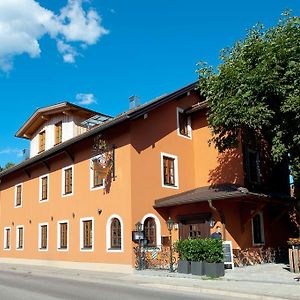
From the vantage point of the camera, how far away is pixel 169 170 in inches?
805

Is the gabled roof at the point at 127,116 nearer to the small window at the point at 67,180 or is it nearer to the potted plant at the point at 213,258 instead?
the small window at the point at 67,180

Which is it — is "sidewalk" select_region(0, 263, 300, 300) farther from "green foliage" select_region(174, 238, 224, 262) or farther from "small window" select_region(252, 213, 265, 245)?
"small window" select_region(252, 213, 265, 245)

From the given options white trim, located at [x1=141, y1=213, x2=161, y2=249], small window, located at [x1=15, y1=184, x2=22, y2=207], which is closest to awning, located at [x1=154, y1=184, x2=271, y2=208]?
white trim, located at [x1=141, y1=213, x2=161, y2=249]

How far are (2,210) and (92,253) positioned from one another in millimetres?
13152

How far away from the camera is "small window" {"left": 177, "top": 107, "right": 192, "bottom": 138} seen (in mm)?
21438

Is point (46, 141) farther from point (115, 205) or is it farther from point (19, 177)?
point (115, 205)

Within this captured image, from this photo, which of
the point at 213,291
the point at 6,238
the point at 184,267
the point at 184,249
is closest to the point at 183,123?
the point at 184,249

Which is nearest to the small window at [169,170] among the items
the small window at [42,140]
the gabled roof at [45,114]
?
the gabled roof at [45,114]

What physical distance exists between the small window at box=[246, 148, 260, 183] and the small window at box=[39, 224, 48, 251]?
1179cm

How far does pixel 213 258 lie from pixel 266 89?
6.15 m

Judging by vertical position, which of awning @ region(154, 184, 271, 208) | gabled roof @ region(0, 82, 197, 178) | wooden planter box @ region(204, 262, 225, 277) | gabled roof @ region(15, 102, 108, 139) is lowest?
wooden planter box @ region(204, 262, 225, 277)

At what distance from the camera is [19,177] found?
93.4 ft

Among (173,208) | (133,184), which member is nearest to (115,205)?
(133,184)

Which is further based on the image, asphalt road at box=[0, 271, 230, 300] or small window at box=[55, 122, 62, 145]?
small window at box=[55, 122, 62, 145]
